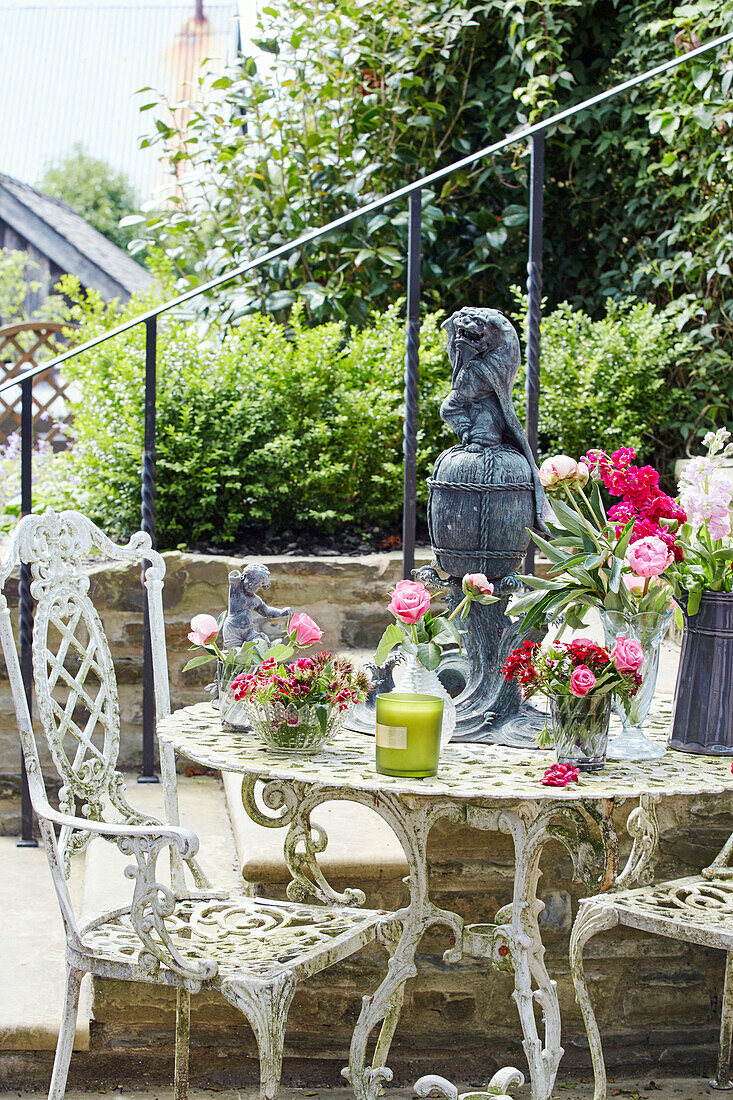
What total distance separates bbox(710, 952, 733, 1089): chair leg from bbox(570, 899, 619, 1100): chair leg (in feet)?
1.35

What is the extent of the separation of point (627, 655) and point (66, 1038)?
1.01 m

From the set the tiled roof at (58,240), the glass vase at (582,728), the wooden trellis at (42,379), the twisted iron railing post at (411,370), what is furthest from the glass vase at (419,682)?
the tiled roof at (58,240)

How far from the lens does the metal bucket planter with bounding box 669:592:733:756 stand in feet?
5.53

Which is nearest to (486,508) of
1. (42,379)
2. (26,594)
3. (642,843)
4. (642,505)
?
(642,505)

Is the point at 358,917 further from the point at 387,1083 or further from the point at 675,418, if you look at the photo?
the point at 675,418

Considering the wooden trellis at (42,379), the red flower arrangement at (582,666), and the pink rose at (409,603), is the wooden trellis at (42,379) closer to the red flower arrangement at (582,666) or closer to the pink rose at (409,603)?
the pink rose at (409,603)

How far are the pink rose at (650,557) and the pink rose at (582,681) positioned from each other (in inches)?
6.5

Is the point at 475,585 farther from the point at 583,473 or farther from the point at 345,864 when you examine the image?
the point at 345,864

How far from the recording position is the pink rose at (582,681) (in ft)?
4.97

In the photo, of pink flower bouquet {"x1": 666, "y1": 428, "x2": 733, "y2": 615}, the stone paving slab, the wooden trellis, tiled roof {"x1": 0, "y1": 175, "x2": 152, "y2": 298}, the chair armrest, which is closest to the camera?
the chair armrest

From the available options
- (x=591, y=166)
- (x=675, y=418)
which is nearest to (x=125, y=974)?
(x=675, y=418)

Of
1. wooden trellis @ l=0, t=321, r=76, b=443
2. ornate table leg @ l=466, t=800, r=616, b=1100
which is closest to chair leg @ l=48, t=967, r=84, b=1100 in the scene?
ornate table leg @ l=466, t=800, r=616, b=1100

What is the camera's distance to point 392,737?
1547mm

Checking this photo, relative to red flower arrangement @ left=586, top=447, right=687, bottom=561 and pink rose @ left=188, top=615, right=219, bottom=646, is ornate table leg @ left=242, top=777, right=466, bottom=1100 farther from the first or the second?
red flower arrangement @ left=586, top=447, right=687, bottom=561
